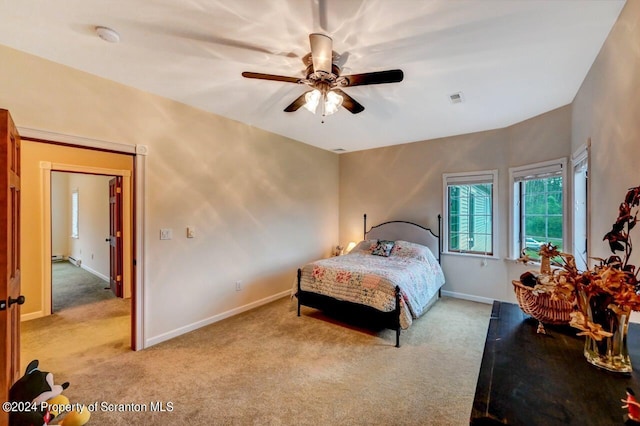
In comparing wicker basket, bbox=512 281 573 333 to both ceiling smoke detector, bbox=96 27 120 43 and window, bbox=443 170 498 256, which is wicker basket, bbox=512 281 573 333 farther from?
window, bbox=443 170 498 256

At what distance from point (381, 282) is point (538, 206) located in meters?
2.47

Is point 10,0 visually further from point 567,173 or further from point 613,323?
point 567,173

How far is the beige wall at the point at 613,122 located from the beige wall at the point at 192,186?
12.0 ft

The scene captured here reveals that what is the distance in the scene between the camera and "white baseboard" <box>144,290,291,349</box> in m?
3.05

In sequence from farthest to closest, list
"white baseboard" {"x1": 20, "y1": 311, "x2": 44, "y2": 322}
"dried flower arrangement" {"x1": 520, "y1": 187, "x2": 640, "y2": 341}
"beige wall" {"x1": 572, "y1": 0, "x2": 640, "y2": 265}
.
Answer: "white baseboard" {"x1": 20, "y1": 311, "x2": 44, "y2": 322}
"beige wall" {"x1": 572, "y1": 0, "x2": 640, "y2": 265}
"dried flower arrangement" {"x1": 520, "y1": 187, "x2": 640, "y2": 341}

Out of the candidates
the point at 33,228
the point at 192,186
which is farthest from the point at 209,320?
the point at 33,228

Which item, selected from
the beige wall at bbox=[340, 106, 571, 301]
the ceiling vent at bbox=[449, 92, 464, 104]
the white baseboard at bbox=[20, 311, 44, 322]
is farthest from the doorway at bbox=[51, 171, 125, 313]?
the ceiling vent at bbox=[449, 92, 464, 104]

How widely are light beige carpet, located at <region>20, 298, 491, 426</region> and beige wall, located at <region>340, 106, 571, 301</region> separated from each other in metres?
1.10

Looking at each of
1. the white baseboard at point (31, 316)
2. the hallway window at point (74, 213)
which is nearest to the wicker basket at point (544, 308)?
the white baseboard at point (31, 316)

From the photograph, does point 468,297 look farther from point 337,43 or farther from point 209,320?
point 337,43

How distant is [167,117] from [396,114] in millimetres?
2718

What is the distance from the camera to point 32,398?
1248 mm

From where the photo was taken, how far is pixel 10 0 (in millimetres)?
1701

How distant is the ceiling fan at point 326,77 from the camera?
1893 millimetres
